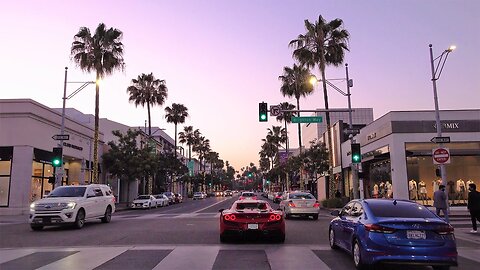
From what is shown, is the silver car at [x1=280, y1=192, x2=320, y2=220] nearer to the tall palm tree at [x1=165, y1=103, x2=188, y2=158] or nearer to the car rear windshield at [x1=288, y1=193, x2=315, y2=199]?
the car rear windshield at [x1=288, y1=193, x2=315, y2=199]

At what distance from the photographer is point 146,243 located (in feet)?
42.8

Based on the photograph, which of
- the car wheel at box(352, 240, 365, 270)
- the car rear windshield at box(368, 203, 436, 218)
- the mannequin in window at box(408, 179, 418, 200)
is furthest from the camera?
the mannequin in window at box(408, 179, 418, 200)

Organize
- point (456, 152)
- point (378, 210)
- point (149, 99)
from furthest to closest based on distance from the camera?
point (149, 99), point (456, 152), point (378, 210)

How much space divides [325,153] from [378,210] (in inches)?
1350

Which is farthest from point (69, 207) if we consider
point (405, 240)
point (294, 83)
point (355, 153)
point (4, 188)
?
point (294, 83)

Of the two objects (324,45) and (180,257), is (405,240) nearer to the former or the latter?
(180,257)

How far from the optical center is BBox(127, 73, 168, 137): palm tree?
175ft

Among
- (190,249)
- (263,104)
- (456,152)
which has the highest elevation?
(263,104)

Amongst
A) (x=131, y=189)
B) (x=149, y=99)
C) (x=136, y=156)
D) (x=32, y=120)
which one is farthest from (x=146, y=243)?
(x=131, y=189)

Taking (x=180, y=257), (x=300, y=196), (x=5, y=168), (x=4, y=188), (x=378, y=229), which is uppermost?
(x=5, y=168)

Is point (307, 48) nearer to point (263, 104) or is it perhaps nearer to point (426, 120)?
point (426, 120)

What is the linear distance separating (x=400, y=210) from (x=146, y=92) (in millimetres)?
47052

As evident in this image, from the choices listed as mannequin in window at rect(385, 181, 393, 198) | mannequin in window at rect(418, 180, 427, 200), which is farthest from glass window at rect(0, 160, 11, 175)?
mannequin in window at rect(418, 180, 427, 200)

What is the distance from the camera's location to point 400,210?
29.6ft
